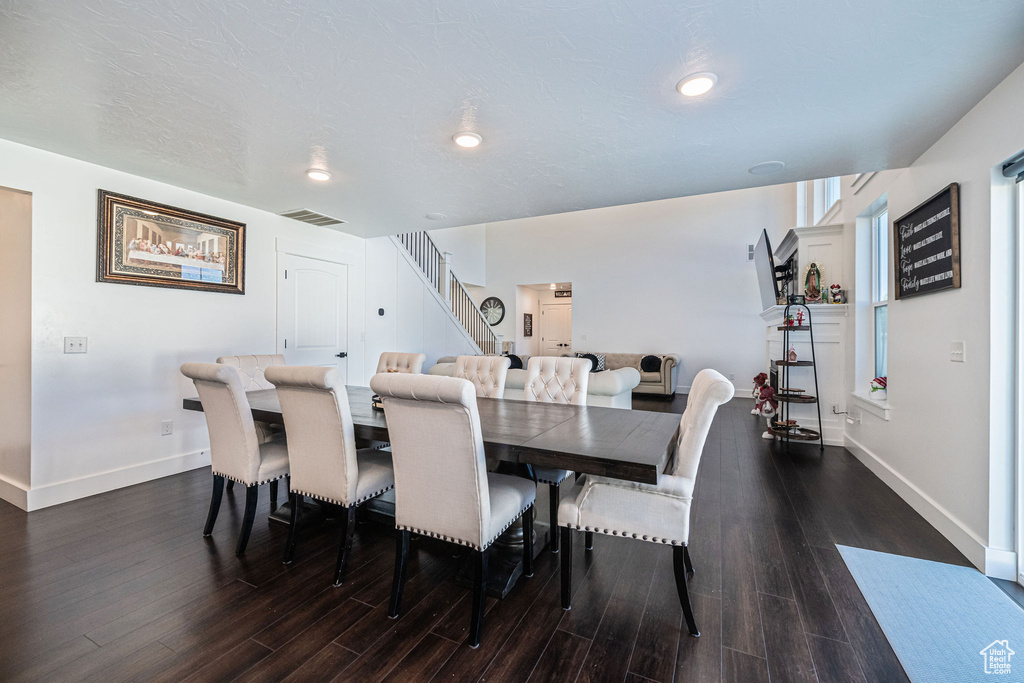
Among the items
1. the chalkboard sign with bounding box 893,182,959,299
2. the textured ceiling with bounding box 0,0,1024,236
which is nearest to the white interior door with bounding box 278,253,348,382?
the textured ceiling with bounding box 0,0,1024,236

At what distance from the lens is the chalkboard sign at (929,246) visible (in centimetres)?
233

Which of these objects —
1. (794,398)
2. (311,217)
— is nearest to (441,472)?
(311,217)

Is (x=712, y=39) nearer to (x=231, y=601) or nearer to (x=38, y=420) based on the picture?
(x=231, y=601)

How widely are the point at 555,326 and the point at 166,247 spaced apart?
8404 millimetres

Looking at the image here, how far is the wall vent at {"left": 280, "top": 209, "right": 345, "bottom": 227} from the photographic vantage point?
405 cm

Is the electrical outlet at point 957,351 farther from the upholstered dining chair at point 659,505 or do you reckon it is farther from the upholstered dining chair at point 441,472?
the upholstered dining chair at point 441,472

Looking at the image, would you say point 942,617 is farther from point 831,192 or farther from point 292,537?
point 831,192

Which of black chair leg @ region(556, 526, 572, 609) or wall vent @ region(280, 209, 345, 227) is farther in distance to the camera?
wall vent @ region(280, 209, 345, 227)

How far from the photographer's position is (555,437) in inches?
72.6

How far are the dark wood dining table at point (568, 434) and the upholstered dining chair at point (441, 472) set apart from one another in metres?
0.17

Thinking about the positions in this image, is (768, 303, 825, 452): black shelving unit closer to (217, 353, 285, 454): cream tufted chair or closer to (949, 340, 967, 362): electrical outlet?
(949, 340, 967, 362): electrical outlet

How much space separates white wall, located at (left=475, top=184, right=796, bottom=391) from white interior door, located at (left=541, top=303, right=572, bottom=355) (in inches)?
55.5

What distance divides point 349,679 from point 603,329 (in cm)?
799

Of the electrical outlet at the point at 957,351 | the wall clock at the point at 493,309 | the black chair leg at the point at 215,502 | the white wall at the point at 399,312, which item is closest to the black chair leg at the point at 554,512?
the black chair leg at the point at 215,502
